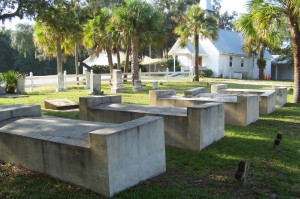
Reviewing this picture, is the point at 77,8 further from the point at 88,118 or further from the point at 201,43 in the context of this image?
the point at 201,43

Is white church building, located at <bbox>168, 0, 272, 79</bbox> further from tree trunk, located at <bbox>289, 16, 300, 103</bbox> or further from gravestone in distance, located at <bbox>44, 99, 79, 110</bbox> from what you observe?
gravestone in distance, located at <bbox>44, 99, 79, 110</bbox>

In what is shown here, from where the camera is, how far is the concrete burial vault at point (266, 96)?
12258 mm

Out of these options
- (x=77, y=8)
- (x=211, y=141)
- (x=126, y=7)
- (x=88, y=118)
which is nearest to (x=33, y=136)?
(x=88, y=118)

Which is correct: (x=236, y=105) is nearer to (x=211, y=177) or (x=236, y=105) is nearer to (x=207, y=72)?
(x=211, y=177)

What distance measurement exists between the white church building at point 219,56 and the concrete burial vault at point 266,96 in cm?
2444

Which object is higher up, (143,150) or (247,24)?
(247,24)

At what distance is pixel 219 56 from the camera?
4066cm

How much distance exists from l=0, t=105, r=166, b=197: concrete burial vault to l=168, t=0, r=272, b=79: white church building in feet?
111

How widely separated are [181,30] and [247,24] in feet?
48.0

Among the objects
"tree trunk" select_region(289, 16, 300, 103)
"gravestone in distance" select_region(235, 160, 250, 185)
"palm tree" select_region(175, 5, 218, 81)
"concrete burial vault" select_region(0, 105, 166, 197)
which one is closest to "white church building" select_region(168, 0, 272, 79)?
"palm tree" select_region(175, 5, 218, 81)

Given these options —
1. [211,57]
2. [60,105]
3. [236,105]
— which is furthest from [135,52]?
[211,57]

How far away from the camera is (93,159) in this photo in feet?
15.6

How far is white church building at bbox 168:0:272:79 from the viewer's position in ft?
134

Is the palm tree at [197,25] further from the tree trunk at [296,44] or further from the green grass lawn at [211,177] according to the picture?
the green grass lawn at [211,177]
